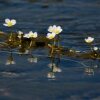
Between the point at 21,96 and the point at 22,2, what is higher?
the point at 22,2

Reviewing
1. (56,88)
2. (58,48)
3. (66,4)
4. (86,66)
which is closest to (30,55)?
(58,48)

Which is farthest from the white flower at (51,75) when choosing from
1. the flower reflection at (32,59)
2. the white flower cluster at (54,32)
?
the white flower cluster at (54,32)

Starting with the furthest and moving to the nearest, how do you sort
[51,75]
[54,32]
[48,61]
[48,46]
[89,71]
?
[48,46] < [54,32] < [48,61] < [89,71] < [51,75]

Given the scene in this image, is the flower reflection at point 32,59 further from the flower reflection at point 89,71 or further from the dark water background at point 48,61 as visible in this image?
the flower reflection at point 89,71

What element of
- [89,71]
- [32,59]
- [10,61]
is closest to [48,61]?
[32,59]

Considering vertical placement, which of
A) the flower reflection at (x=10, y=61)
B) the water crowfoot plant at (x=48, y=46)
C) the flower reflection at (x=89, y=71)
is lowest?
the flower reflection at (x=89, y=71)

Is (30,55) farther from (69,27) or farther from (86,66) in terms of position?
(69,27)

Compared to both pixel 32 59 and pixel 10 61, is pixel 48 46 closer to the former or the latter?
pixel 32 59

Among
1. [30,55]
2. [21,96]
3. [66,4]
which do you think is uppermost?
[66,4]
